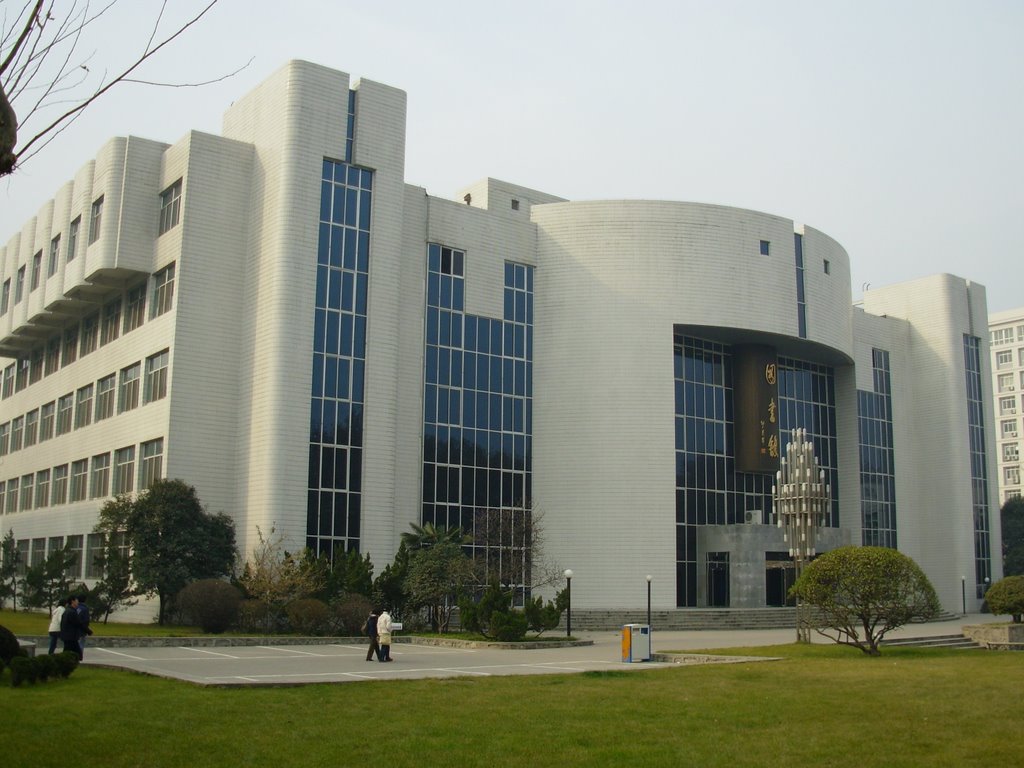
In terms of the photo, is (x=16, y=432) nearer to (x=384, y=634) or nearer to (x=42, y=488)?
(x=42, y=488)

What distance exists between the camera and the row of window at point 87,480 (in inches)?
1689

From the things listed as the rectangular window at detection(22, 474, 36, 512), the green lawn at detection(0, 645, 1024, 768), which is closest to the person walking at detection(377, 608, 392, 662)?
the green lawn at detection(0, 645, 1024, 768)

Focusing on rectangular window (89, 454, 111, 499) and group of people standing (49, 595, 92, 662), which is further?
rectangular window (89, 454, 111, 499)

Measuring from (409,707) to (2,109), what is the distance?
36.4 ft

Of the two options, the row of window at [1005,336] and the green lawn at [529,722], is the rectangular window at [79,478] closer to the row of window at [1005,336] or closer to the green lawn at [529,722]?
the green lawn at [529,722]

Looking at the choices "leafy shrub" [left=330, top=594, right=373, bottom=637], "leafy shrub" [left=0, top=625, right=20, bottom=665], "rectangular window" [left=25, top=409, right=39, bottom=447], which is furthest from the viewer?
"rectangular window" [left=25, top=409, right=39, bottom=447]

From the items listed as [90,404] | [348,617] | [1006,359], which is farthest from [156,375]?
[1006,359]

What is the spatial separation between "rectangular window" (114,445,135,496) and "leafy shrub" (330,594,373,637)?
14.7 metres

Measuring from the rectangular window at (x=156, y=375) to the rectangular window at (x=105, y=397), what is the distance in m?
4.44

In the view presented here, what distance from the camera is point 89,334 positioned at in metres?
52.7

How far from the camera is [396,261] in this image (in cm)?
4503

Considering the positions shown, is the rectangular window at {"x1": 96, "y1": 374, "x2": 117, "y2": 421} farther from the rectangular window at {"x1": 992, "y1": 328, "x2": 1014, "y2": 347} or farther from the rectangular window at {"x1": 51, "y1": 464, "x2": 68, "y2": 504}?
the rectangular window at {"x1": 992, "y1": 328, "x2": 1014, "y2": 347}

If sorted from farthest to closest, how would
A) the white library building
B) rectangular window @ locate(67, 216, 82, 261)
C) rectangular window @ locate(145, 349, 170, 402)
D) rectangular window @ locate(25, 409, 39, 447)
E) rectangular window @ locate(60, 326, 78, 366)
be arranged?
rectangular window @ locate(25, 409, 39, 447) < rectangular window @ locate(60, 326, 78, 366) < rectangular window @ locate(67, 216, 82, 261) < rectangular window @ locate(145, 349, 170, 402) < the white library building

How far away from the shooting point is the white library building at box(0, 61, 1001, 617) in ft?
138
